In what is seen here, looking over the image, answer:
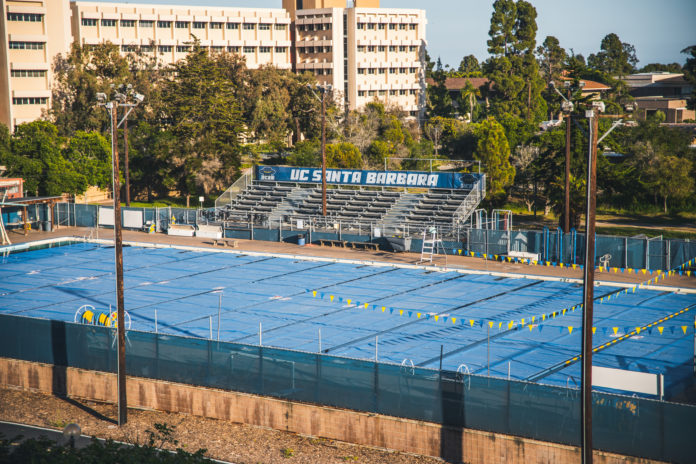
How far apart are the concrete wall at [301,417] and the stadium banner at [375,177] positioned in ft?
102

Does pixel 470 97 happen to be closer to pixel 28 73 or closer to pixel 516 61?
pixel 516 61

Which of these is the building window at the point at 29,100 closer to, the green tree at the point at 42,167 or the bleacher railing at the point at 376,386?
the green tree at the point at 42,167

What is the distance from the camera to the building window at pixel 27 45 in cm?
8712

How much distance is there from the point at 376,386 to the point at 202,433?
17.8ft

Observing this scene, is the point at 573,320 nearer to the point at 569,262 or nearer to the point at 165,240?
the point at 569,262

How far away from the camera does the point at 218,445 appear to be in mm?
23328

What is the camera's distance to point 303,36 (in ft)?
387

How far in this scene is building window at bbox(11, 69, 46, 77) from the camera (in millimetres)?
87938

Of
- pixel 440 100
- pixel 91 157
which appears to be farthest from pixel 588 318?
pixel 440 100

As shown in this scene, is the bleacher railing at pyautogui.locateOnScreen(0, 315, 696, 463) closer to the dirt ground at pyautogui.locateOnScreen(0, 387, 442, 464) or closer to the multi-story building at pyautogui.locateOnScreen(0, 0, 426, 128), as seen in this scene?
the dirt ground at pyautogui.locateOnScreen(0, 387, 442, 464)

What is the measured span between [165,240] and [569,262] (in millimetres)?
25016

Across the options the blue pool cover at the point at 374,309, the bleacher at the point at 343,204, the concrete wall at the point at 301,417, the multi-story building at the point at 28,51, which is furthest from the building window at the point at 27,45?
the concrete wall at the point at 301,417

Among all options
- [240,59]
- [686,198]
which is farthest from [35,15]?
[686,198]

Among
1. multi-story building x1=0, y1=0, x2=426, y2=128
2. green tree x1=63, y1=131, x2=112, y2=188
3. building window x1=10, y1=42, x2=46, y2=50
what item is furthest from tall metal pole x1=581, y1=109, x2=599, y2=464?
multi-story building x1=0, y1=0, x2=426, y2=128
